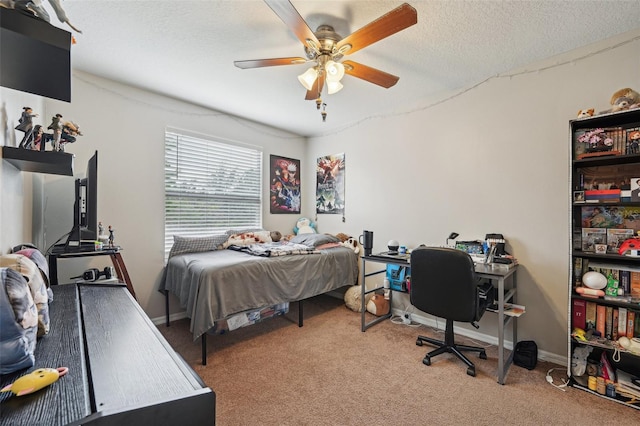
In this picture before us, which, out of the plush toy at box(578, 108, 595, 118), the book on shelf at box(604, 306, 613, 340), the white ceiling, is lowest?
the book on shelf at box(604, 306, 613, 340)

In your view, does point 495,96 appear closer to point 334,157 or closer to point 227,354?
point 334,157

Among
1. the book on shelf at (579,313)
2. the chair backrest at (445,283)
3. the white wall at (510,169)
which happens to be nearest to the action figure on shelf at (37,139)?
the white wall at (510,169)

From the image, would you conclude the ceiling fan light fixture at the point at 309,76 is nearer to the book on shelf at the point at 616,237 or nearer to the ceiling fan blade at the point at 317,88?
the ceiling fan blade at the point at 317,88

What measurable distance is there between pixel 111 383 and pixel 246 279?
5.91 ft

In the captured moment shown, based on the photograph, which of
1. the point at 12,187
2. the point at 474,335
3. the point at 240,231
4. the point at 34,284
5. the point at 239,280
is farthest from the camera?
the point at 240,231

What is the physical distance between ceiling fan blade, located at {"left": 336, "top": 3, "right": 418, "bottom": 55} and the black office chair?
1.51 meters

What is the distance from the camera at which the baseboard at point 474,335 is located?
2262 millimetres

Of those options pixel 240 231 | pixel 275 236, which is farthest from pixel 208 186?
pixel 275 236

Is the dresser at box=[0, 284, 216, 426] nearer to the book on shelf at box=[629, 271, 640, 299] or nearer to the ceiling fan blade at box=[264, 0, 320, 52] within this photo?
the ceiling fan blade at box=[264, 0, 320, 52]

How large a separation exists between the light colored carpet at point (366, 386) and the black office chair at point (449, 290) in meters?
0.21

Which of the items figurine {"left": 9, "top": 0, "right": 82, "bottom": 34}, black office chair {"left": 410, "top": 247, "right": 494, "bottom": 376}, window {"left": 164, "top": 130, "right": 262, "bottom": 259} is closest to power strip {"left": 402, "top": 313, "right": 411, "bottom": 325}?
black office chair {"left": 410, "top": 247, "right": 494, "bottom": 376}

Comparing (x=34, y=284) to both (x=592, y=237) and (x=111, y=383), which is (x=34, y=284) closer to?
(x=111, y=383)

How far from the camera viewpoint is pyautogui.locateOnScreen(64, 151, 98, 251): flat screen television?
2.04 m

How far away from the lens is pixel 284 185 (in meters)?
4.22
